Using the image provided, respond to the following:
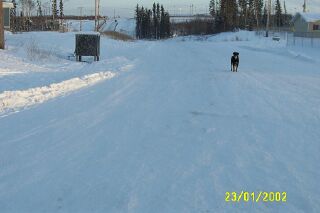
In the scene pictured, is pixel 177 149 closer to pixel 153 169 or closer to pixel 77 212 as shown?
pixel 153 169

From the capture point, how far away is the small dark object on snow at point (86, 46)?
95.1 ft

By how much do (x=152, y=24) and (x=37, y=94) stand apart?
181 m

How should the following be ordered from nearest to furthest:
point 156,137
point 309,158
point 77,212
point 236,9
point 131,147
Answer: point 77,212, point 309,158, point 131,147, point 156,137, point 236,9

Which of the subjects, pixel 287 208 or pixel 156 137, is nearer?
pixel 287 208

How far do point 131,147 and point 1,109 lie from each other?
4.44m

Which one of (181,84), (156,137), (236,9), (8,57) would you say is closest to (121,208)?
(156,137)

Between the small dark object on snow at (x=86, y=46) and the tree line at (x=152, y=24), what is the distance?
154m

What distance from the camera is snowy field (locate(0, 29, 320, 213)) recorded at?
17.8 feet

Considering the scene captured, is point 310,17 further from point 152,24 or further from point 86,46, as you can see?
point 152,24

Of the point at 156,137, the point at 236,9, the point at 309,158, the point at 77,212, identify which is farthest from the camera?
A: the point at 236,9

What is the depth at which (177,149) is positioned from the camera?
7566mm
